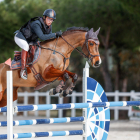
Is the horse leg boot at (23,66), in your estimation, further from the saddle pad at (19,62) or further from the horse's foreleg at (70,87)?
the horse's foreleg at (70,87)

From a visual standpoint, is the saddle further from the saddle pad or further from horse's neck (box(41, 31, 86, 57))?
horse's neck (box(41, 31, 86, 57))

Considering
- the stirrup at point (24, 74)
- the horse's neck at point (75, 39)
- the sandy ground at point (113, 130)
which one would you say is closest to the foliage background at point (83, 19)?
the sandy ground at point (113, 130)

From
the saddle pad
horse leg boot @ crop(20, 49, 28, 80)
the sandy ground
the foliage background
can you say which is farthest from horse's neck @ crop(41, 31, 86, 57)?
the foliage background

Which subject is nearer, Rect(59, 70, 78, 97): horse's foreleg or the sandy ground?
Rect(59, 70, 78, 97): horse's foreleg

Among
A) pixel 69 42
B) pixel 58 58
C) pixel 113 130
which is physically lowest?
pixel 113 130

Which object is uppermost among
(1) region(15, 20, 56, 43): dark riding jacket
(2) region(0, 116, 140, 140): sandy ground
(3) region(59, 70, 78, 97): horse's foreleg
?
(1) region(15, 20, 56, 43): dark riding jacket

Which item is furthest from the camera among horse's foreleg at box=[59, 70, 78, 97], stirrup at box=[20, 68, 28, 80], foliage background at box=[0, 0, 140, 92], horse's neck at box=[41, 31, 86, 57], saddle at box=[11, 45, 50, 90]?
foliage background at box=[0, 0, 140, 92]

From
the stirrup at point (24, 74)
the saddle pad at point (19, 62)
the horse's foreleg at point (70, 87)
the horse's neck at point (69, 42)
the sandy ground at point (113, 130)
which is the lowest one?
the sandy ground at point (113, 130)

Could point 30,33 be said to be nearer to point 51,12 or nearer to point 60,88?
point 51,12

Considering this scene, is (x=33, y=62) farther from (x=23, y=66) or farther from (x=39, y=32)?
(x=39, y=32)

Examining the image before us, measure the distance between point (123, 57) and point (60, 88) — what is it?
1382cm

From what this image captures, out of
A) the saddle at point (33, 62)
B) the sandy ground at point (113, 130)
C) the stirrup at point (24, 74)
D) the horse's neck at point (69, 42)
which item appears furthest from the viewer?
the sandy ground at point (113, 130)

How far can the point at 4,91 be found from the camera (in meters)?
4.49

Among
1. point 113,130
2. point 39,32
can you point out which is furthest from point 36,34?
point 113,130
